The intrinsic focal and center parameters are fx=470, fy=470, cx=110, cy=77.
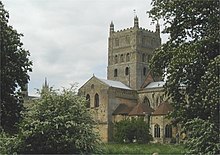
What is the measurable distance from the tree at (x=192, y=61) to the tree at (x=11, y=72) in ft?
30.7

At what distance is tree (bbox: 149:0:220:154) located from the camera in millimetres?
22484

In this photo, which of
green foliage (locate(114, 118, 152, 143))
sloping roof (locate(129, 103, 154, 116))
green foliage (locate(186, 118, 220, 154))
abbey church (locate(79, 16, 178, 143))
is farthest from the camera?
sloping roof (locate(129, 103, 154, 116))

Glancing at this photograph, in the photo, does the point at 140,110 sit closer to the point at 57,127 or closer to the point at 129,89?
Result: the point at 129,89

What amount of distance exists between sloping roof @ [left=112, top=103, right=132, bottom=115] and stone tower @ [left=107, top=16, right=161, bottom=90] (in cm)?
1138

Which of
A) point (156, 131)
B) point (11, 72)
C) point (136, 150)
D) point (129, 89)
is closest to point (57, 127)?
point (11, 72)

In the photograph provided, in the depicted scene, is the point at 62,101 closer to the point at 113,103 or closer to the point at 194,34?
the point at 194,34

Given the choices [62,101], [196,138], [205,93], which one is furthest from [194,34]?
[62,101]

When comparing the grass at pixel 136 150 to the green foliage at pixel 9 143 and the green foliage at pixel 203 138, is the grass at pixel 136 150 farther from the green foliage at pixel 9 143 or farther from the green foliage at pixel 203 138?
the green foliage at pixel 203 138

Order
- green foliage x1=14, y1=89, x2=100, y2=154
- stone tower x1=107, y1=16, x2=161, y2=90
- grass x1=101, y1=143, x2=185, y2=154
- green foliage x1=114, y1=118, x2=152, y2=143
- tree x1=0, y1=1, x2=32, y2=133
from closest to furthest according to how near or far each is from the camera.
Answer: green foliage x1=14, y1=89, x2=100, y2=154 < tree x1=0, y1=1, x2=32, y2=133 < grass x1=101, y1=143, x2=185, y2=154 < green foliage x1=114, y1=118, x2=152, y2=143 < stone tower x1=107, y1=16, x2=161, y2=90

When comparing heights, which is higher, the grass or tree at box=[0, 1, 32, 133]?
tree at box=[0, 1, 32, 133]

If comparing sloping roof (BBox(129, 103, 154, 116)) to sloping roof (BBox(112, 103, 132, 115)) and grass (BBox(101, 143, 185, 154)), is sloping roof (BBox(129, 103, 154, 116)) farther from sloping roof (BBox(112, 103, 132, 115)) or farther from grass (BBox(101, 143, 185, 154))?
grass (BBox(101, 143, 185, 154))

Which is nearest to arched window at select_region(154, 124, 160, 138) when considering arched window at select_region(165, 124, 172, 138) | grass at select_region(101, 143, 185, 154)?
arched window at select_region(165, 124, 172, 138)

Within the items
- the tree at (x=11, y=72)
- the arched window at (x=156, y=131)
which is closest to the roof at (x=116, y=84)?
the arched window at (x=156, y=131)

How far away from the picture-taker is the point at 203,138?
22.5 m
